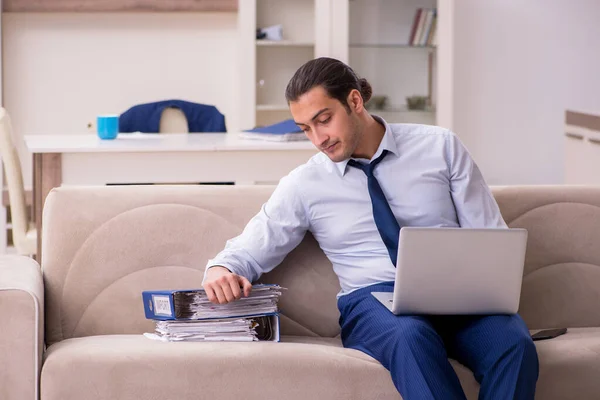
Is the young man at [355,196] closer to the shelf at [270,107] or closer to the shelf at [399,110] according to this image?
the shelf at [270,107]

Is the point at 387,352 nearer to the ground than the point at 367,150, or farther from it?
nearer to the ground

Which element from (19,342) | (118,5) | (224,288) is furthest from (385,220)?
(118,5)

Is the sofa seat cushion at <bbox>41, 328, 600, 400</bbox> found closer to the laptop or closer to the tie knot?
the laptop

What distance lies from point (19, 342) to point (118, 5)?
377 cm

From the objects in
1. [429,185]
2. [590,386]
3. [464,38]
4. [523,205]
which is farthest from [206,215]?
[464,38]

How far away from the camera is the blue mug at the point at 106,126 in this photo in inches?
151

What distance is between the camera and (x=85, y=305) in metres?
2.27

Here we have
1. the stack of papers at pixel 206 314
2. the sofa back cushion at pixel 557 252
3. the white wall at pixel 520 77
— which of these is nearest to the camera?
the stack of papers at pixel 206 314

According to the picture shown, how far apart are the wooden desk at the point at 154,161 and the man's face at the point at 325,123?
1515 millimetres

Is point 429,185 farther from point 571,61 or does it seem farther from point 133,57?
point 571,61

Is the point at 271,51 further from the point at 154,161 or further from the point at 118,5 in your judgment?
the point at 154,161

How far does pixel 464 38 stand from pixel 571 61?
744 mm

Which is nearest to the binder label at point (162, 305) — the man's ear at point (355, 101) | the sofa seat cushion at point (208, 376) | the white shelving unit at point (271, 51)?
the sofa seat cushion at point (208, 376)

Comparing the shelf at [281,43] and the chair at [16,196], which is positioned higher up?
the shelf at [281,43]
